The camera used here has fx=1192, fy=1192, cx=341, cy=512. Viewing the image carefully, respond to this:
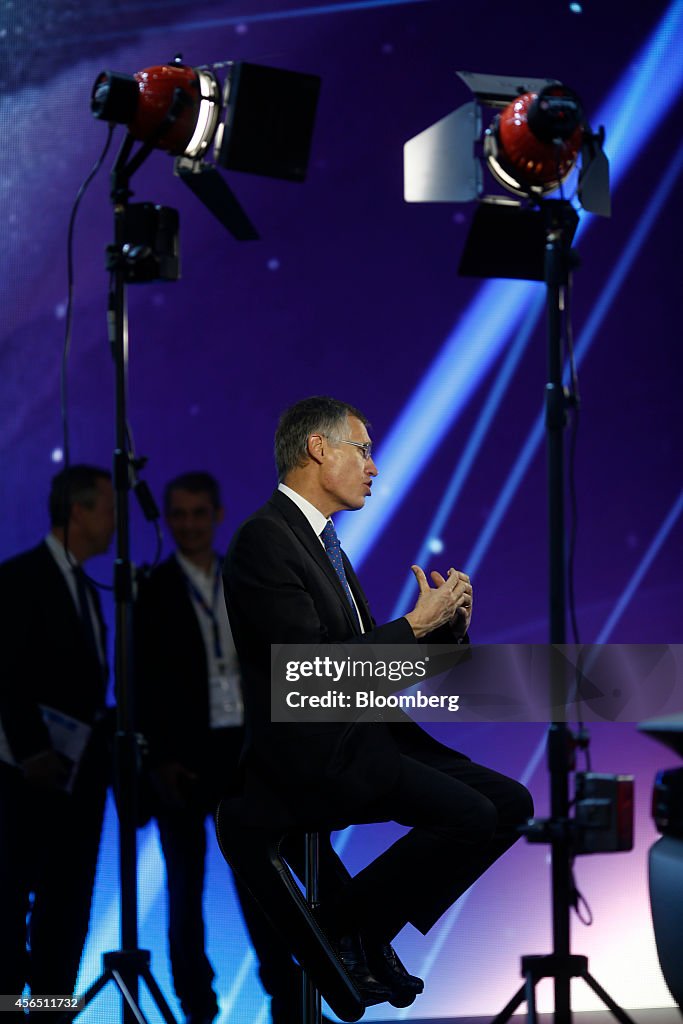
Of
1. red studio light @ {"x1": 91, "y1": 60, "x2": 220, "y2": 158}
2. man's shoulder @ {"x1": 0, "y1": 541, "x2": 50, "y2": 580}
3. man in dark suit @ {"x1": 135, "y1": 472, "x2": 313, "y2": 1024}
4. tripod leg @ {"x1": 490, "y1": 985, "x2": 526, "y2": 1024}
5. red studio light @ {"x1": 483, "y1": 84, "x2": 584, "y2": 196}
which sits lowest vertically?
tripod leg @ {"x1": 490, "y1": 985, "x2": 526, "y2": 1024}

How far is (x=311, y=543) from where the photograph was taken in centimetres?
265

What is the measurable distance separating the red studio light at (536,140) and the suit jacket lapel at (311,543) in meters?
1.36

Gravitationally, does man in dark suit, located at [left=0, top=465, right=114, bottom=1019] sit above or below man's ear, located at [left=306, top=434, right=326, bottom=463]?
below

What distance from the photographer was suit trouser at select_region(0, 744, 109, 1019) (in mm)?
3449

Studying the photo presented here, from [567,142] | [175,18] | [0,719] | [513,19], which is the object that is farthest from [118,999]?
[513,19]

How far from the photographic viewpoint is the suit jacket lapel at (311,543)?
2641 millimetres

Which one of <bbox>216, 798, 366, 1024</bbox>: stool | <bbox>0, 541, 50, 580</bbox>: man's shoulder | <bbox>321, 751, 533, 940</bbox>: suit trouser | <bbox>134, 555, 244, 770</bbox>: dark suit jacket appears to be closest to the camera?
<bbox>216, 798, 366, 1024</bbox>: stool

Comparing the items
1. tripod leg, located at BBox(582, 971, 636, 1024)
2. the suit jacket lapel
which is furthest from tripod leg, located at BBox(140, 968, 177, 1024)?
the suit jacket lapel

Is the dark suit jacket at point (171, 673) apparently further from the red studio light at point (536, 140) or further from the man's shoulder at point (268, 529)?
the red studio light at point (536, 140)

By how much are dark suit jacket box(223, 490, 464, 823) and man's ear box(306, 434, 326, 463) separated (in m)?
0.21

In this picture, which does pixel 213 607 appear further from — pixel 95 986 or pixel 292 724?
pixel 292 724

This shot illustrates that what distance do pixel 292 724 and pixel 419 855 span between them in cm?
40

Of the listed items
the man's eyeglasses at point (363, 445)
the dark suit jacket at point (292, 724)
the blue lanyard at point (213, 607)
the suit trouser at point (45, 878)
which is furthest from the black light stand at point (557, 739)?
the suit trouser at point (45, 878)

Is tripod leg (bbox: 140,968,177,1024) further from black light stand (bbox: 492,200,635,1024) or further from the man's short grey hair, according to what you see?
the man's short grey hair
